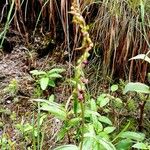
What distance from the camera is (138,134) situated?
5.10 feet

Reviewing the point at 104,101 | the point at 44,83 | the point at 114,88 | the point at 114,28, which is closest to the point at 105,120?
the point at 104,101

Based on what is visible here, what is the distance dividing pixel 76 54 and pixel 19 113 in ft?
1.37

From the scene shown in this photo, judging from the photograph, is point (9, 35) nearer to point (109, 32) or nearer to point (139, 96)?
point (109, 32)

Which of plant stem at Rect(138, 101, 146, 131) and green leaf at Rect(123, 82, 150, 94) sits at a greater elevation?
green leaf at Rect(123, 82, 150, 94)

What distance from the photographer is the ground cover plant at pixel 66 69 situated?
1.72 m

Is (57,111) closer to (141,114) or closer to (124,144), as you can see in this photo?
(124,144)

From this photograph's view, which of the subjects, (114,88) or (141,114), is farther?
(114,88)

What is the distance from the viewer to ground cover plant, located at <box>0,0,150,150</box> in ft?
5.65

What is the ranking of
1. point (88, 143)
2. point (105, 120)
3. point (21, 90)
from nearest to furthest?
point (88, 143)
point (105, 120)
point (21, 90)

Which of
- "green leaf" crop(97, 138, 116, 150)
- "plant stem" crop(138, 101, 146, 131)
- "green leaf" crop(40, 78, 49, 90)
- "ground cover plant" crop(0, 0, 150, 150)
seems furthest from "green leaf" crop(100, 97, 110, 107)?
"green leaf" crop(97, 138, 116, 150)

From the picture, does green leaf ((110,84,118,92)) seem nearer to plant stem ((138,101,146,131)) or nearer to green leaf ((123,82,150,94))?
plant stem ((138,101,146,131))

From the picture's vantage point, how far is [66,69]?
6.48 ft

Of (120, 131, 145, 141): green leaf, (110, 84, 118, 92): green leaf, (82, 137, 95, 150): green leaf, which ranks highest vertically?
(82, 137, 95, 150): green leaf

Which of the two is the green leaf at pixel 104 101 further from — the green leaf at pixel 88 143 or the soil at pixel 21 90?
the green leaf at pixel 88 143
